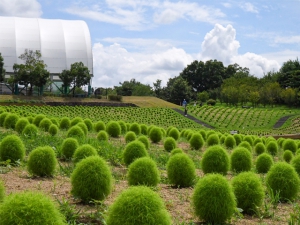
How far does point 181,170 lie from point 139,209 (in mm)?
3788

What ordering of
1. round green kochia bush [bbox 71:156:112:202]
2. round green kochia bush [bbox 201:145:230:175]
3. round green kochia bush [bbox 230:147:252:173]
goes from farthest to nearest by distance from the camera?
1. round green kochia bush [bbox 230:147:252:173]
2. round green kochia bush [bbox 201:145:230:175]
3. round green kochia bush [bbox 71:156:112:202]

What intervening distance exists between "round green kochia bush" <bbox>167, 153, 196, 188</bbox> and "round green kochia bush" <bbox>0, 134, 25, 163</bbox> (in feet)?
11.6

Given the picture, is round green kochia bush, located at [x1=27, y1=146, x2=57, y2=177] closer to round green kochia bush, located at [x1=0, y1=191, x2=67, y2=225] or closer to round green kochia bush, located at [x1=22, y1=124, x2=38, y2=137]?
round green kochia bush, located at [x1=0, y1=191, x2=67, y2=225]

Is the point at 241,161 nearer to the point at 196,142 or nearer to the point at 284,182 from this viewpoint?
the point at 284,182

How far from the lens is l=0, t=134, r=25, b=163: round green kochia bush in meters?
8.91

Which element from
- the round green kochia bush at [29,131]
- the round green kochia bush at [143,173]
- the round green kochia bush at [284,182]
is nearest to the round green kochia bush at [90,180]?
the round green kochia bush at [143,173]

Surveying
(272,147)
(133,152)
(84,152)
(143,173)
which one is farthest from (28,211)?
(272,147)

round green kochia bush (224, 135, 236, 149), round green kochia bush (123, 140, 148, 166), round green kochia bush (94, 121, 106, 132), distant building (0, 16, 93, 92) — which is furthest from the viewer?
distant building (0, 16, 93, 92)

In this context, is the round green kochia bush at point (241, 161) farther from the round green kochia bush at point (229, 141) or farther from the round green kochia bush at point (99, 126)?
the round green kochia bush at point (99, 126)

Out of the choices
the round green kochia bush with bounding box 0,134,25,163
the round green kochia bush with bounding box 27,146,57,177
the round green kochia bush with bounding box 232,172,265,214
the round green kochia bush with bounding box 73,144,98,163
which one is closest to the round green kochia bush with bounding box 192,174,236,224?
the round green kochia bush with bounding box 232,172,265,214

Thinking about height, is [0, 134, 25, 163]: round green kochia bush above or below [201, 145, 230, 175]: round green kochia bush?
above

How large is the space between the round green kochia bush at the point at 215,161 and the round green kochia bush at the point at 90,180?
14.0 feet

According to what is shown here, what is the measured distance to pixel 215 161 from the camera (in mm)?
9977

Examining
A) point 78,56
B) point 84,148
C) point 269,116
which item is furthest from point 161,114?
point 84,148
